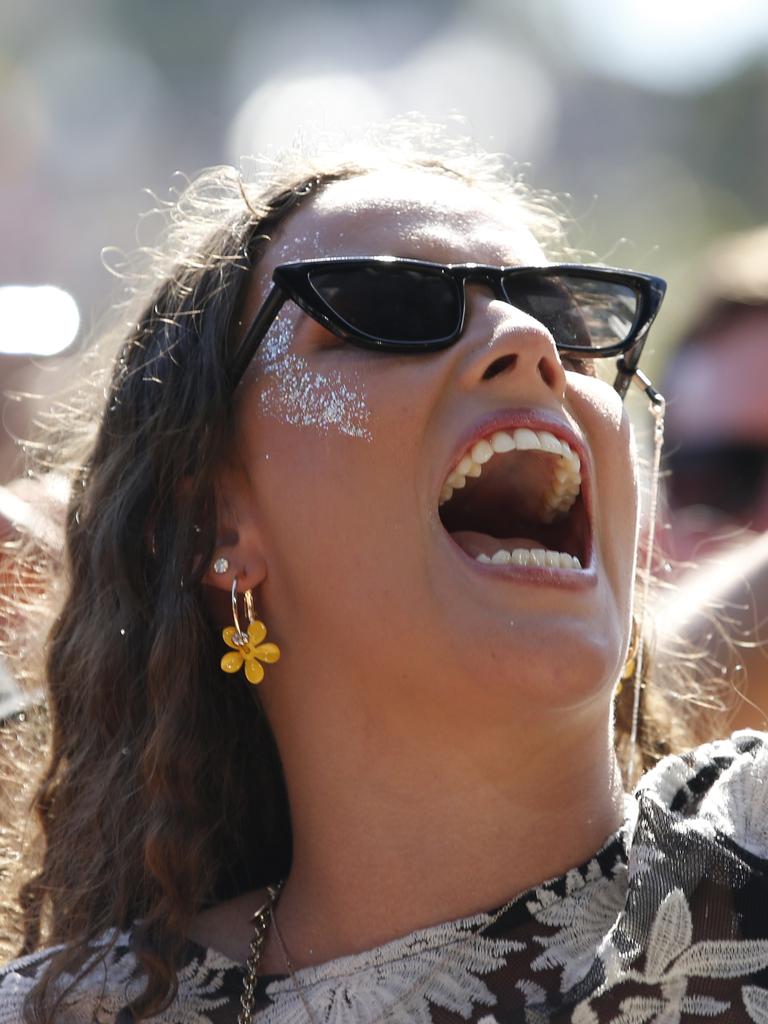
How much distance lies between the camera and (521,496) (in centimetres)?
246

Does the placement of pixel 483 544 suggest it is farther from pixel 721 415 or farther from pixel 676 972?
pixel 721 415

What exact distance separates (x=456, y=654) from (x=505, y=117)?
77.2 ft

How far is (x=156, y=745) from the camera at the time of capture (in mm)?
2432

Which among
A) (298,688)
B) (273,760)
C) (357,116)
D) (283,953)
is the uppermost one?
(357,116)

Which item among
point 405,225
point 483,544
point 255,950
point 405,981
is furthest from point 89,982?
point 405,225

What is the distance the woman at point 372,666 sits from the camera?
6.69ft

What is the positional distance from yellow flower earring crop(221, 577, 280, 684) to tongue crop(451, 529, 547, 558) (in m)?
0.35

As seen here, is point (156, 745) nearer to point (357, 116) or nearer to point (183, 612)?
point (183, 612)

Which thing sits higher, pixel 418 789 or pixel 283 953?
pixel 418 789

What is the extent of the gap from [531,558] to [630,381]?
54 centimetres

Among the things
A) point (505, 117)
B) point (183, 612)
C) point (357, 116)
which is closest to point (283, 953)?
point (183, 612)

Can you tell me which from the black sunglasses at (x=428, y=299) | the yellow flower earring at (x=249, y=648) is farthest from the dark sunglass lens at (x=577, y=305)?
the yellow flower earring at (x=249, y=648)

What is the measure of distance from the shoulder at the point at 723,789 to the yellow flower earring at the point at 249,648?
0.63 metres

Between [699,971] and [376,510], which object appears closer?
[699,971]
